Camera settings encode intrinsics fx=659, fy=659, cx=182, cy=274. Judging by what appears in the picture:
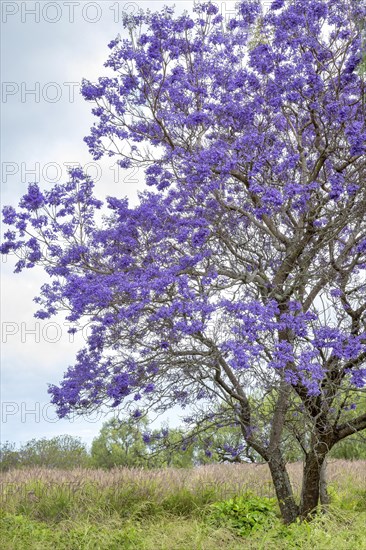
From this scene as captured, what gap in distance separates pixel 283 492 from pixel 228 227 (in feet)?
13.4

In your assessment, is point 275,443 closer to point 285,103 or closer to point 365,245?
point 365,245

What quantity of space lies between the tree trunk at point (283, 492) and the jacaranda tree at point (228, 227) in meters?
0.02

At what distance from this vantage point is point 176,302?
315 inches

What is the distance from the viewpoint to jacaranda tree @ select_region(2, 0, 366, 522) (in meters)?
8.52

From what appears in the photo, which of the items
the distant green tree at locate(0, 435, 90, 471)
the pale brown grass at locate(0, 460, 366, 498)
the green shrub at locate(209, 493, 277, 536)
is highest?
the distant green tree at locate(0, 435, 90, 471)

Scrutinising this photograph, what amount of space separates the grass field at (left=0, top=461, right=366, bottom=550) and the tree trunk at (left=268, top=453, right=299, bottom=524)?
20 centimetres

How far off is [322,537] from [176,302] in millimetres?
3129

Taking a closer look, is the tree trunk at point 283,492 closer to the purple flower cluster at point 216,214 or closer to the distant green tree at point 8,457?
the purple flower cluster at point 216,214

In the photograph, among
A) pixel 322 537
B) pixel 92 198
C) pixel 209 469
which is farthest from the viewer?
pixel 209 469

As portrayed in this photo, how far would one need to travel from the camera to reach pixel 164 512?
10.6 meters

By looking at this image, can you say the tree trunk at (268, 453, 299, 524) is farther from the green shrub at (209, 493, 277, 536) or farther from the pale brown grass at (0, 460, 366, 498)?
the pale brown grass at (0, 460, 366, 498)

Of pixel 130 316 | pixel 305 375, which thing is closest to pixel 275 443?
pixel 305 375

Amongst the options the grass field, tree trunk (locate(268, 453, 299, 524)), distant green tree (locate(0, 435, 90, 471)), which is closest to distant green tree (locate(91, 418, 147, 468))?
distant green tree (locate(0, 435, 90, 471))

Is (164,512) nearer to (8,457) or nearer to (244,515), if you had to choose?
(244,515)
